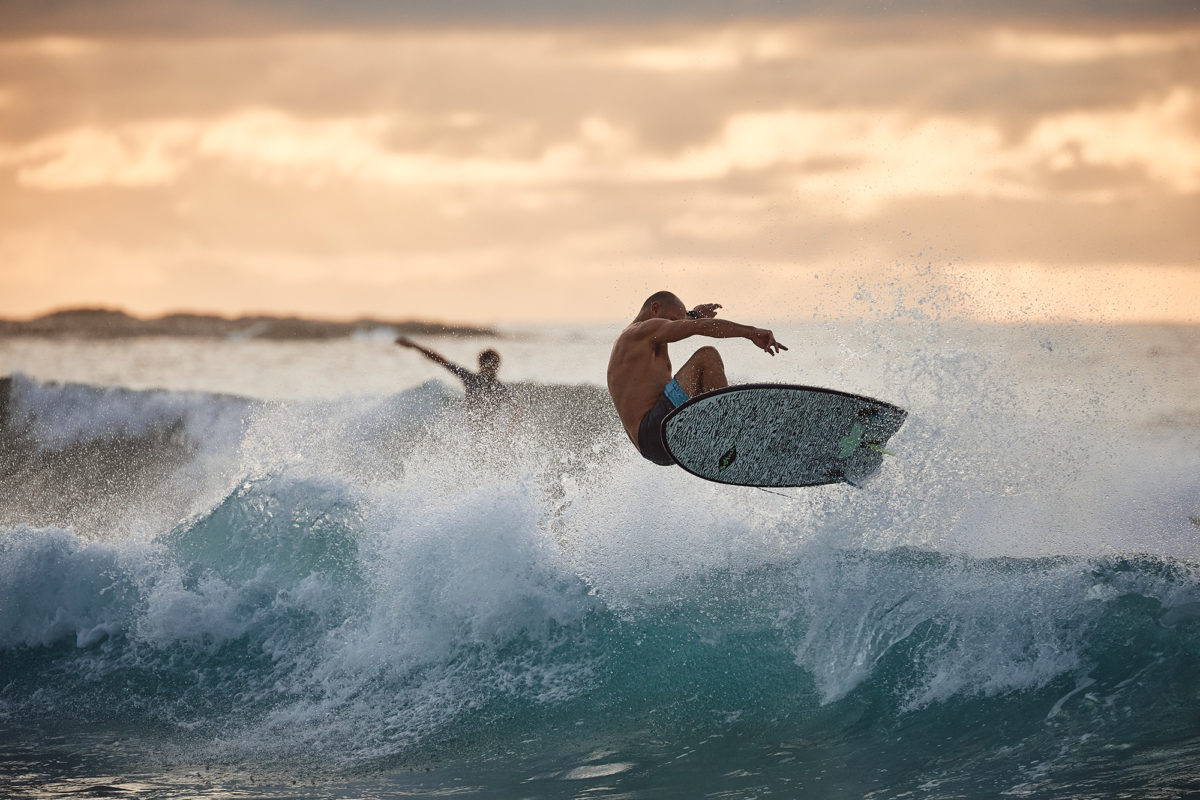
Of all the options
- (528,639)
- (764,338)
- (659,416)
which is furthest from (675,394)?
(528,639)

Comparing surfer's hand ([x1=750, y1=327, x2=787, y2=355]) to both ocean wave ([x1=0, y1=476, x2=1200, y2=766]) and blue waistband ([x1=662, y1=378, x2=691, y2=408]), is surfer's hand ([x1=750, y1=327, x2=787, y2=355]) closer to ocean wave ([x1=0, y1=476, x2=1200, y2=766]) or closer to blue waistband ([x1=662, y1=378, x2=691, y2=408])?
blue waistband ([x1=662, y1=378, x2=691, y2=408])

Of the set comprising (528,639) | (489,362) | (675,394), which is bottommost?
(528,639)

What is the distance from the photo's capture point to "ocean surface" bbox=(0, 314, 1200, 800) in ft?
18.5

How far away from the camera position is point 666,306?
6.29m

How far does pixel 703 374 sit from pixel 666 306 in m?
0.49

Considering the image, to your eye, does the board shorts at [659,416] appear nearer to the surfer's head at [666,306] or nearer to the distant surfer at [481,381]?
the surfer's head at [666,306]

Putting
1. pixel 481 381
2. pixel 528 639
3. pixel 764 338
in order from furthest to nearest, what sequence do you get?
1. pixel 481 381
2. pixel 528 639
3. pixel 764 338

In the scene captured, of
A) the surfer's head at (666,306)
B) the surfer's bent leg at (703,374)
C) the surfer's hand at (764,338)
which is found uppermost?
the surfer's head at (666,306)

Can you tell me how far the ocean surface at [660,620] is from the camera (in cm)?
562

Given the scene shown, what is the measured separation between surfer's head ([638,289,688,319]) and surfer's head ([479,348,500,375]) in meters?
4.09

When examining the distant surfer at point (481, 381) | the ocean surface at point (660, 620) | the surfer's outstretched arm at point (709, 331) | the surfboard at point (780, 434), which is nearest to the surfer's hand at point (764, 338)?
the surfer's outstretched arm at point (709, 331)

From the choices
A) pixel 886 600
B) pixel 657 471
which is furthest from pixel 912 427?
pixel 657 471

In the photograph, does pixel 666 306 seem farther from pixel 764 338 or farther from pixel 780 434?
pixel 780 434

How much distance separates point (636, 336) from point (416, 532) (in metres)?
2.43
